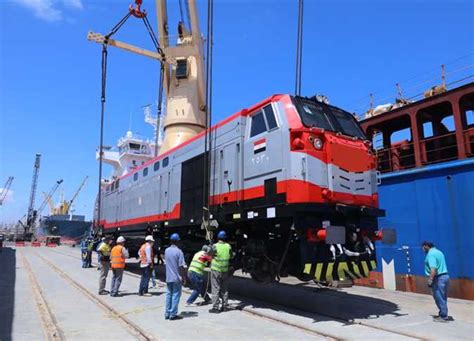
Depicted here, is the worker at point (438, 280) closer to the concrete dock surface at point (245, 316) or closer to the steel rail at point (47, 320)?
the concrete dock surface at point (245, 316)

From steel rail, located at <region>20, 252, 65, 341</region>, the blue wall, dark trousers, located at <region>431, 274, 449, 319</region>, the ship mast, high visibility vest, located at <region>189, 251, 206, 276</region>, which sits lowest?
steel rail, located at <region>20, 252, 65, 341</region>

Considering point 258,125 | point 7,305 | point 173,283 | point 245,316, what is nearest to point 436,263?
point 245,316

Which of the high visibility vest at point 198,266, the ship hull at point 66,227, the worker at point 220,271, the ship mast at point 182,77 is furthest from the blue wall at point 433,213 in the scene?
the ship hull at point 66,227

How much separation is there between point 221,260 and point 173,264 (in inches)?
40.0

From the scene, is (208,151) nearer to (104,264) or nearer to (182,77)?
(104,264)

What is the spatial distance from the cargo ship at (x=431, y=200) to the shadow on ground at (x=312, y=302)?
68.9 inches

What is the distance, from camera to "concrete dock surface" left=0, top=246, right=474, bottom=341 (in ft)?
20.5

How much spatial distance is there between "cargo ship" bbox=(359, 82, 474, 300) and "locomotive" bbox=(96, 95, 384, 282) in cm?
257

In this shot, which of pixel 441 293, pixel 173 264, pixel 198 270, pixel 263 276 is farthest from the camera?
pixel 263 276

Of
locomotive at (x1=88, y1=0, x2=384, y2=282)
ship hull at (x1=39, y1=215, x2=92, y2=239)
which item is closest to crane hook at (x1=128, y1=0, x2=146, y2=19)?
locomotive at (x1=88, y1=0, x2=384, y2=282)

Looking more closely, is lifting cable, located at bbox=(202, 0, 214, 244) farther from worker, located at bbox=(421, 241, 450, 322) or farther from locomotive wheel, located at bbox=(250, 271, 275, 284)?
worker, located at bbox=(421, 241, 450, 322)

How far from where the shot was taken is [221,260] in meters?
8.24

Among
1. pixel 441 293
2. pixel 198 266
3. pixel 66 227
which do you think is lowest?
pixel 441 293

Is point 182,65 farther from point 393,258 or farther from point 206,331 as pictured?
point 206,331
